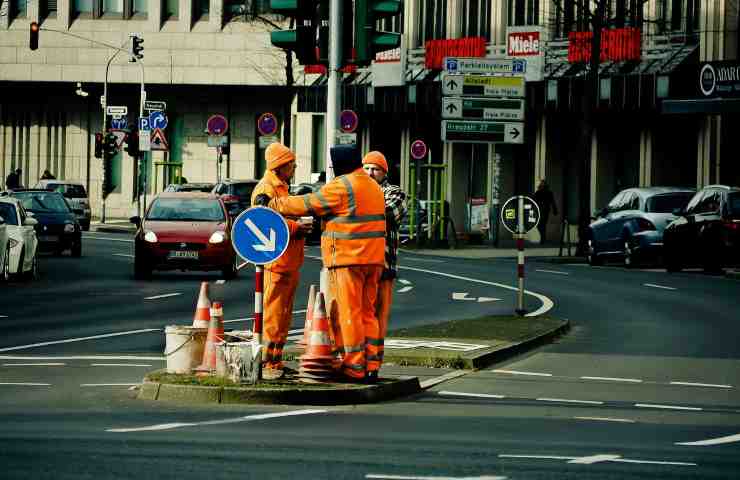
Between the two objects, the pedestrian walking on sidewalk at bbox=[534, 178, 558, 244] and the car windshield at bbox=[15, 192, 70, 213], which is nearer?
the car windshield at bbox=[15, 192, 70, 213]

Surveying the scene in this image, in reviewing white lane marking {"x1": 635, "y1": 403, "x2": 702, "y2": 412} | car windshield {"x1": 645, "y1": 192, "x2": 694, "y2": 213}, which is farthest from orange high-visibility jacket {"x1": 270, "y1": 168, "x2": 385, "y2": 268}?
car windshield {"x1": 645, "y1": 192, "x2": 694, "y2": 213}

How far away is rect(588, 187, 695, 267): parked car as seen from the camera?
3928cm

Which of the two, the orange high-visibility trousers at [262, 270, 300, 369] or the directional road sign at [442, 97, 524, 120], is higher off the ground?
the directional road sign at [442, 97, 524, 120]

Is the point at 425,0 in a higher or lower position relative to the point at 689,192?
higher

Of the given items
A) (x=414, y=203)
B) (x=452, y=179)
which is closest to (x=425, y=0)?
(x=452, y=179)

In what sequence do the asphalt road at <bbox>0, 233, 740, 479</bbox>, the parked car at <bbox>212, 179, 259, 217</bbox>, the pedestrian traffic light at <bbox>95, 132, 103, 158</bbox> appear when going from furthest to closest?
the pedestrian traffic light at <bbox>95, 132, 103, 158</bbox>, the parked car at <bbox>212, 179, 259, 217</bbox>, the asphalt road at <bbox>0, 233, 740, 479</bbox>

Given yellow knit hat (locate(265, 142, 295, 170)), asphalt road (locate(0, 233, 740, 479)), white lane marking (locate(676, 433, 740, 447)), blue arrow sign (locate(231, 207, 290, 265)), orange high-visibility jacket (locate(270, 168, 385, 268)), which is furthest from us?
yellow knit hat (locate(265, 142, 295, 170))

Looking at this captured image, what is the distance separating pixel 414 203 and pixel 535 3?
29.9 feet

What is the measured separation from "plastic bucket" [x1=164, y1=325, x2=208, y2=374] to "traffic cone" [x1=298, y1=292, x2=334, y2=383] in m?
0.96

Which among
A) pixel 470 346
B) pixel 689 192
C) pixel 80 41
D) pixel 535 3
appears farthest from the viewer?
pixel 80 41

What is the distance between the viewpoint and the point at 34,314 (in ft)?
79.9

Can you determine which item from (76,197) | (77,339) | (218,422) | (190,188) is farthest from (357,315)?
(76,197)

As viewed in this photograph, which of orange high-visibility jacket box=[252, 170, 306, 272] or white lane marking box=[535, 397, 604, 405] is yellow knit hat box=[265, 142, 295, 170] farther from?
white lane marking box=[535, 397, 604, 405]

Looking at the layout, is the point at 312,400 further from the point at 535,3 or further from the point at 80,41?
the point at 80,41
